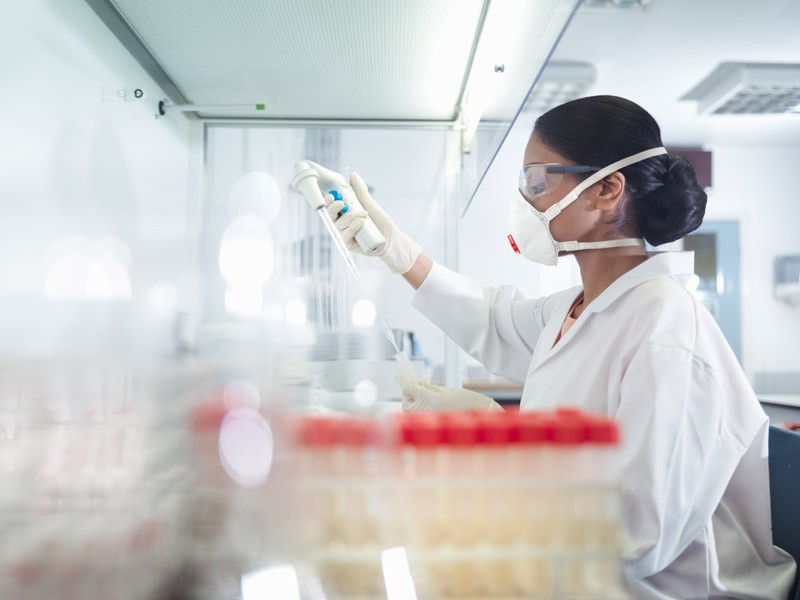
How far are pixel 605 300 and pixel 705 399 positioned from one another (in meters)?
0.26

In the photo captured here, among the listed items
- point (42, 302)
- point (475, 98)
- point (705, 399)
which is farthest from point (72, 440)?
point (475, 98)

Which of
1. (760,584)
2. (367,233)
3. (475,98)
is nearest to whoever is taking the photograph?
(760,584)

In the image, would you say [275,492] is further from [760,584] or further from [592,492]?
[760,584]

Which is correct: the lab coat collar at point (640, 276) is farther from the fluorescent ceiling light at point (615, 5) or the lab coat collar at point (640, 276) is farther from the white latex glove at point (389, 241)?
the fluorescent ceiling light at point (615, 5)

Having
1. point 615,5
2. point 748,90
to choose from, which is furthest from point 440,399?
point 748,90

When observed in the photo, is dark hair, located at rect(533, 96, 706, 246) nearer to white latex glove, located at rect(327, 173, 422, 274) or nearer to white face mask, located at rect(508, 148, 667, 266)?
white face mask, located at rect(508, 148, 667, 266)

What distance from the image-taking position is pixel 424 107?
1811 millimetres

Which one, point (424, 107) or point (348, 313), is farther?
point (424, 107)

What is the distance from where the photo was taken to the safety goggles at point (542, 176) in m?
1.17

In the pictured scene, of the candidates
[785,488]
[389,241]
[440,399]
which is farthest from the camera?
[389,241]

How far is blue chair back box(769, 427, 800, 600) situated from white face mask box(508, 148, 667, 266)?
1.58ft

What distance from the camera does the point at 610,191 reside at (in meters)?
1.17

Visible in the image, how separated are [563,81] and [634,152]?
110 inches

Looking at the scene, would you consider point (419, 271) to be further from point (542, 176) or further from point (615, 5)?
point (615, 5)
